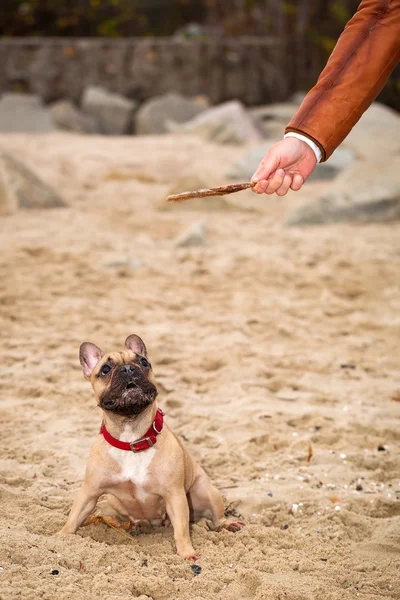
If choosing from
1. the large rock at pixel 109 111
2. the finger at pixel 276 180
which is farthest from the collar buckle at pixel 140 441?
the large rock at pixel 109 111

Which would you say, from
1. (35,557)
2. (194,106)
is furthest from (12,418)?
(194,106)

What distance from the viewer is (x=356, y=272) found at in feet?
22.4

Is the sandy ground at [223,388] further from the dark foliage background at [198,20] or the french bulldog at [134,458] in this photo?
the dark foliage background at [198,20]

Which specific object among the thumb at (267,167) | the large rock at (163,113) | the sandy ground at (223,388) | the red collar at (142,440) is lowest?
the large rock at (163,113)

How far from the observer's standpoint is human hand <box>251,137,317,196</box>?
8.46 feet

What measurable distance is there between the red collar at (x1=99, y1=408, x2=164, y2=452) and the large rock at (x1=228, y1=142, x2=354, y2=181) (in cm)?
688

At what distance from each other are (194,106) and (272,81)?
181cm

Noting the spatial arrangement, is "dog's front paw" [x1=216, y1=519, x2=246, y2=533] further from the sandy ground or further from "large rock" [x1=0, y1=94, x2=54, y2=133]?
"large rock" [x1=0, y1=94, x2=54, y2=133]

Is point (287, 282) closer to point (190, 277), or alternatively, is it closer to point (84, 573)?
point (190, 277)

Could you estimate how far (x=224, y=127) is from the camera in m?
11.7

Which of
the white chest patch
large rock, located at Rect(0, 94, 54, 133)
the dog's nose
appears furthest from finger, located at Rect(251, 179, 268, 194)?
large rock, located at Rect(0, 94, 54, 133)

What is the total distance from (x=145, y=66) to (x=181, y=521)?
1162 centimetres

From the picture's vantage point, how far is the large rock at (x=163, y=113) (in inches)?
494

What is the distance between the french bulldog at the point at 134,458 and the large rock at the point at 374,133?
25.3 feet
